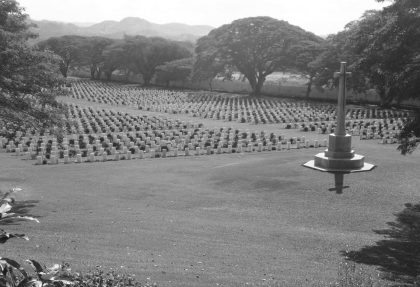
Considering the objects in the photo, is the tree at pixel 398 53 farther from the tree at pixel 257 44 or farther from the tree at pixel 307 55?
the tree at pixel 257 44

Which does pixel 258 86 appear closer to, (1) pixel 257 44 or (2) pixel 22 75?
(1) pixel 257 44

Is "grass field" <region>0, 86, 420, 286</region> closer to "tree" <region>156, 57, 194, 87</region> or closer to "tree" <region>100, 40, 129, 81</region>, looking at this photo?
"tree" <region>156, 57, 194, 87</region>

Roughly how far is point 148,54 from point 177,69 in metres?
8.78

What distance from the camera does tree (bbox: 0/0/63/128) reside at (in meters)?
14.3

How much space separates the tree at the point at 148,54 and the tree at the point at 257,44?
63.3 ft

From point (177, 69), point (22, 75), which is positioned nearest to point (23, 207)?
point (22, 75)

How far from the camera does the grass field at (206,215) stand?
888 centimetres

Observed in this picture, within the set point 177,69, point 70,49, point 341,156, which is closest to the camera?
point 341,156

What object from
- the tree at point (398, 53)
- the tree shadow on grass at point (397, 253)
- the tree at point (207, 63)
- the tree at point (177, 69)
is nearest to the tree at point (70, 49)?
the tree at point (177, 69)

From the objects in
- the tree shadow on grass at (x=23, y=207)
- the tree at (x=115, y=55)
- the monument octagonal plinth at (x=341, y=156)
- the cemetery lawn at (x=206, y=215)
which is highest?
the tree at (x=115, y=55)

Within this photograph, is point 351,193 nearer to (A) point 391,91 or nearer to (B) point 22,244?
(A) point 391,91

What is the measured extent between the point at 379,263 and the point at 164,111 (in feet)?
123

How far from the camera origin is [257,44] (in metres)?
62.7

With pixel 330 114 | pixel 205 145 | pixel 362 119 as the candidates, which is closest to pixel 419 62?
pixel 205 145
